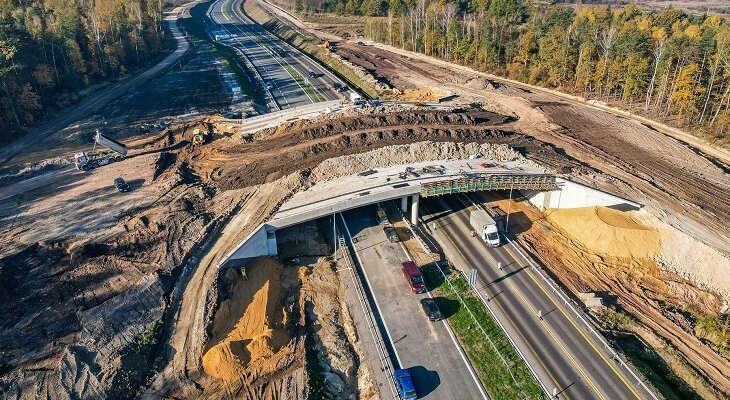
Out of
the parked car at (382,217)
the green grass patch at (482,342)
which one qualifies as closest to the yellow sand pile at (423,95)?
the parked car at (382,217)

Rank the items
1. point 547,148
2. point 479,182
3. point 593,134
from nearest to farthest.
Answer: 1. point 479,182
2. point 547,148
3. point 593,134

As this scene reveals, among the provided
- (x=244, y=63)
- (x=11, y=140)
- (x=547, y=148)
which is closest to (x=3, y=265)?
(x=11, y=140)

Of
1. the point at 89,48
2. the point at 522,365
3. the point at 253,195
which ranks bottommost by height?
the point at 522,365

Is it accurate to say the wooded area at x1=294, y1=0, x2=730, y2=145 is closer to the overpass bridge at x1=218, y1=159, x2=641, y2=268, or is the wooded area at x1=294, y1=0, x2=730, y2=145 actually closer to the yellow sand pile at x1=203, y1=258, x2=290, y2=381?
the overpass bridge at x1=218, y1=159, x2=641, y2=268

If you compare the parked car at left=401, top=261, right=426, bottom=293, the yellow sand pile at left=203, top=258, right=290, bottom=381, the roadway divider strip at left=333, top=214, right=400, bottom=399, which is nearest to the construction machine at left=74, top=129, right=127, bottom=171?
the yellow sand pile at left=203, top=258, right=290, bottom=381

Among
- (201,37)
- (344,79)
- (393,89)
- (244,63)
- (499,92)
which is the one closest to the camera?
(499,92)

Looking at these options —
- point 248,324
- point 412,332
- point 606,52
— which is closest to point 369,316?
point 412,332

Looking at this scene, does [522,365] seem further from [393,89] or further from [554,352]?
[393,89]
